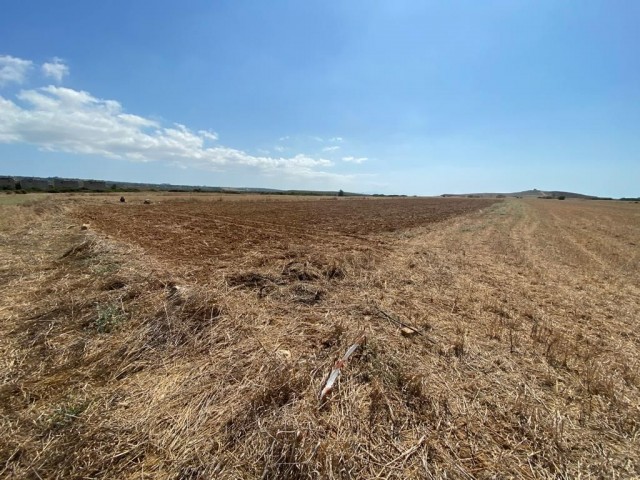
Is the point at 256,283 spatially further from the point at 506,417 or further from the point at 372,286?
the point at 506,417

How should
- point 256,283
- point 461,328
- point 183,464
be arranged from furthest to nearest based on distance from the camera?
point 256,283
point 461,328
point 183,464

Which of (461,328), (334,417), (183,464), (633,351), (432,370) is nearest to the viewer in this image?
(183,464)

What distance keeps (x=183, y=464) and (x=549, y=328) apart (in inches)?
206

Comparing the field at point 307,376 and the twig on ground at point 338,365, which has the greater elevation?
the twig on ground at point 338,365

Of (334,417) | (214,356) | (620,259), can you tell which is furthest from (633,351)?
(620,259)

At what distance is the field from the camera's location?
237 centimetres

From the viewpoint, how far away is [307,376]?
3178 mm

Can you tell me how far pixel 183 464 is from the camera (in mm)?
2305

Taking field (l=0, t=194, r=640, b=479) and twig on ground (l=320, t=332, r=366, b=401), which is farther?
twig on ground (l=320, t=332, r=366, b=401)

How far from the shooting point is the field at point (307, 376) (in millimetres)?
2367

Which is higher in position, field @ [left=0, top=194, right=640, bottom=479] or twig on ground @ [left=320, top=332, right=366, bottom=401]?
twig on ground @ [left=320, top=332, right=366, bottom=401]

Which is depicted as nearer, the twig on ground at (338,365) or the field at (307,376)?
the field at (307,376)

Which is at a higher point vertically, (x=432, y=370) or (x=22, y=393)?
(x=432, y=370)

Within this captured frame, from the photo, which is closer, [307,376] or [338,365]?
[307,376]
